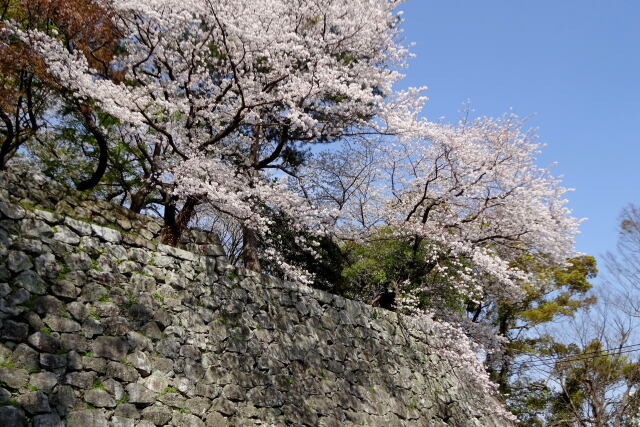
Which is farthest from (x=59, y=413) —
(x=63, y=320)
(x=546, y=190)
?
(x=546, y=190)

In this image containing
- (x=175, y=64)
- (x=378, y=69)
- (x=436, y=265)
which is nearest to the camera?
(x=175, y=64)

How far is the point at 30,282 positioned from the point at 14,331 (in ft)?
1.95

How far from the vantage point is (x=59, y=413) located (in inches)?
219

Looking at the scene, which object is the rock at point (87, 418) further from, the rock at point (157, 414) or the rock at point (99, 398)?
the rock at point (157, 414)

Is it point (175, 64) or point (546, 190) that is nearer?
point (175, 64)

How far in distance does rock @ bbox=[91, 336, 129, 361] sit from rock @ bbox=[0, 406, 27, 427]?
3.34 feet

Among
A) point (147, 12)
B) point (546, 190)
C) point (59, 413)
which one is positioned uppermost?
point (546, 190)

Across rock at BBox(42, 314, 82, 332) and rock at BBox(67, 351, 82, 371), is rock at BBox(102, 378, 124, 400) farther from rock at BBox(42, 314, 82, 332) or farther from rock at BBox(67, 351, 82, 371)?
rock at BBox(42, 314, 82, 332)

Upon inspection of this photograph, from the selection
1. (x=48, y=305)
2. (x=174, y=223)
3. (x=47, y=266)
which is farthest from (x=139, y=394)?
(x=174, y=223)

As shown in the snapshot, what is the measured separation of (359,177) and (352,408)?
23.5 ft

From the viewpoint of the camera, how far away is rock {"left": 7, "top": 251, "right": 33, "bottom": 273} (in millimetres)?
5875

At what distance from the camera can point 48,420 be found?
5434mm

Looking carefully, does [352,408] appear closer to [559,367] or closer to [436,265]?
[436,265]

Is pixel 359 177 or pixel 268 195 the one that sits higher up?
pixel 359 177
